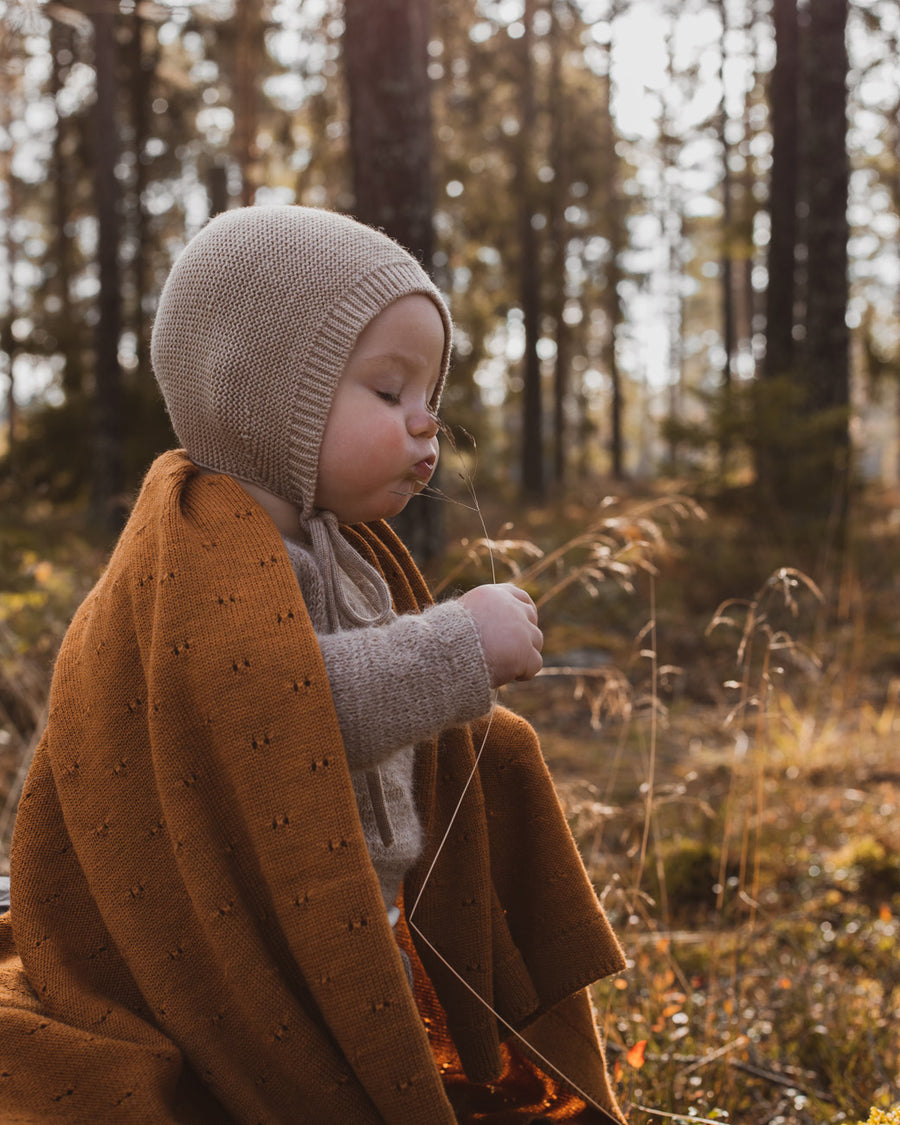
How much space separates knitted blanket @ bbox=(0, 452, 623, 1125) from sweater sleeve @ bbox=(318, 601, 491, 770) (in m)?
0.06

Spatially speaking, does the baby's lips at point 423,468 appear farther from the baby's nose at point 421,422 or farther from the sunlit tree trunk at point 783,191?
→ the sunlit tree trunk at point 783,191

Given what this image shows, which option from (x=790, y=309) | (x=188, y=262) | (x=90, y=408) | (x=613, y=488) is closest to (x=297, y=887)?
(x=188, y=262)

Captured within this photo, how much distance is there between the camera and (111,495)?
1298 centimetres

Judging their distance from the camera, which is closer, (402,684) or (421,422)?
(402,684)

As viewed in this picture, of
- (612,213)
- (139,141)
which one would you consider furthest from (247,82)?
(612,213)

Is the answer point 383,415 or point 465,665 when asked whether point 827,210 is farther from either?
point 465,665

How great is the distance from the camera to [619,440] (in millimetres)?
25484

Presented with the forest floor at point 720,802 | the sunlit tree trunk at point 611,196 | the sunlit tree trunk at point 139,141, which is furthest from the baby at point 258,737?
the sunlit tree trunk at point 611,196

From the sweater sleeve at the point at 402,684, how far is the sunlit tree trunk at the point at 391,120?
431 centimetres

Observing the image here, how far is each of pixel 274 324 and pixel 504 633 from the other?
2.14 ft

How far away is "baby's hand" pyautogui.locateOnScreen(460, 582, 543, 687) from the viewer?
5.42ft

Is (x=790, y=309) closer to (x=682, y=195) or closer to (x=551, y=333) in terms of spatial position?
(x=551, y=333)

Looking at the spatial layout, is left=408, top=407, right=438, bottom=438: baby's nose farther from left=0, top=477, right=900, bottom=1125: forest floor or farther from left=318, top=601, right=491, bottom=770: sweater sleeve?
left=0, top=477, right=900, bottom=1125: forest floor

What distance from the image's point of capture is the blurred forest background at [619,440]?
2844mm
